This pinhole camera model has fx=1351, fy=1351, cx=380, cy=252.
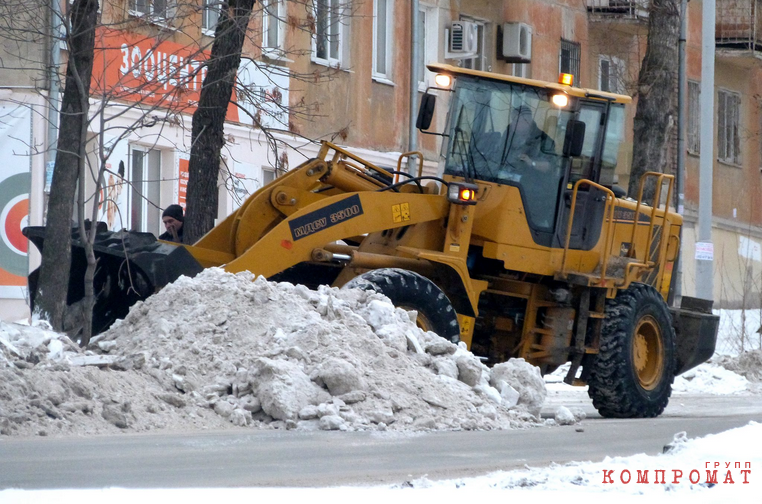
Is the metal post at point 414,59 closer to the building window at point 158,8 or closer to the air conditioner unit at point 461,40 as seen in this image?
the air conditioner unit at point 461,40

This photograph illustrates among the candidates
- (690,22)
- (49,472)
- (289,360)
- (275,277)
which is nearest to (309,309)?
(289,360)

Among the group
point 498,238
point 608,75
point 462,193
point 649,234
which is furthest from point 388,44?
point 462,193

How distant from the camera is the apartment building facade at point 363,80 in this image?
49.3 ft

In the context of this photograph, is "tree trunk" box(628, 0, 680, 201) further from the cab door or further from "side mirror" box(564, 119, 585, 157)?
"side mirror" box(564, 119, 585, 157)

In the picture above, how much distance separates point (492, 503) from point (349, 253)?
5704 mm

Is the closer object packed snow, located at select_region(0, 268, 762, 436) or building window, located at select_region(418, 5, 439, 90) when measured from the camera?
packed snow, located at select_region(0, 268, 762, 436)

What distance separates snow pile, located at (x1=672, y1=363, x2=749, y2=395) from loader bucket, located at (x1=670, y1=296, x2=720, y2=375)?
2842 millimetres

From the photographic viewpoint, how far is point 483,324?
1248cm

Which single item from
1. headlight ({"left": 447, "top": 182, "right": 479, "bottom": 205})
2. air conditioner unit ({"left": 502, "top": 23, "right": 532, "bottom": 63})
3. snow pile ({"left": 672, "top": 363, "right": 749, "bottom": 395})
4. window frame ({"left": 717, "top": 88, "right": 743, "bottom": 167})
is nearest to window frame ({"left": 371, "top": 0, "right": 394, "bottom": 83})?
air conditioner unit ({"left": 502, "top": 23, "right": 532, "bottom": 63})

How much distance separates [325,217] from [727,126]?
76.5 ft

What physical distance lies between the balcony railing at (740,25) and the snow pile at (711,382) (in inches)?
596

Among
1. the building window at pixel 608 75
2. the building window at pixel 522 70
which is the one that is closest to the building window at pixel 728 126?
the building window at pixel 608 75

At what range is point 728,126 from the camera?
3259 centimetres

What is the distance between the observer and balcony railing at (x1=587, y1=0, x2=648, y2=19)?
2792cm
